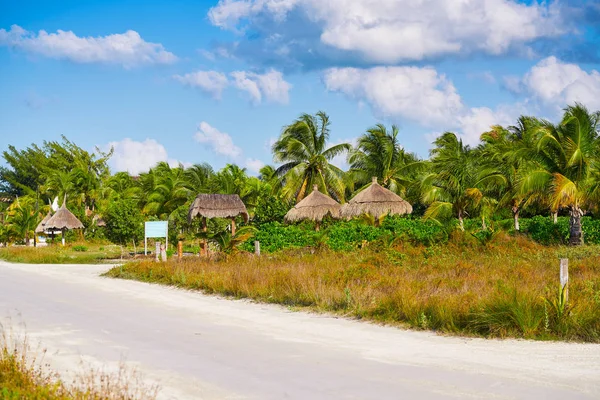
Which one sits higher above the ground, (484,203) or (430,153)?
(430,153)

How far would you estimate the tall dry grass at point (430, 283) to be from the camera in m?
10.8

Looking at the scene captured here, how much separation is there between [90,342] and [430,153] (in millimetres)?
45423

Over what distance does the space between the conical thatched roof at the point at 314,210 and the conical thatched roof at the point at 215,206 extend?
11.4 feet

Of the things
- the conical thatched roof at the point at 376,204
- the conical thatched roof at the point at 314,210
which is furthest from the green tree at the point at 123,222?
the conical thatched roof at the point at 376,204

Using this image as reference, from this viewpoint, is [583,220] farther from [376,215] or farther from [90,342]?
[90,342]

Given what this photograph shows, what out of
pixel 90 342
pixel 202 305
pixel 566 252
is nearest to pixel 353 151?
pixel 566 252

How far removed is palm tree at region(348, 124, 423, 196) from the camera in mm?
42812

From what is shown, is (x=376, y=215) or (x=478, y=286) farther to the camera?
(x=376, y=215)

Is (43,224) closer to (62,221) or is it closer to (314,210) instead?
(62,221)

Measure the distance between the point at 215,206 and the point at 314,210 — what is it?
5536 mm

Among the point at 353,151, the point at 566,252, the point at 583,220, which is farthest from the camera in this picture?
the point at 353,151

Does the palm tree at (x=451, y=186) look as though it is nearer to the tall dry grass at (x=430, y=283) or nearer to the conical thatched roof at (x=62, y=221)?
the tall dry grass at (x=430, y=283)

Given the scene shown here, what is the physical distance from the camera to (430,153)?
5353 centimetres

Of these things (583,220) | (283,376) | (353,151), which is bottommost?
(283,376)
